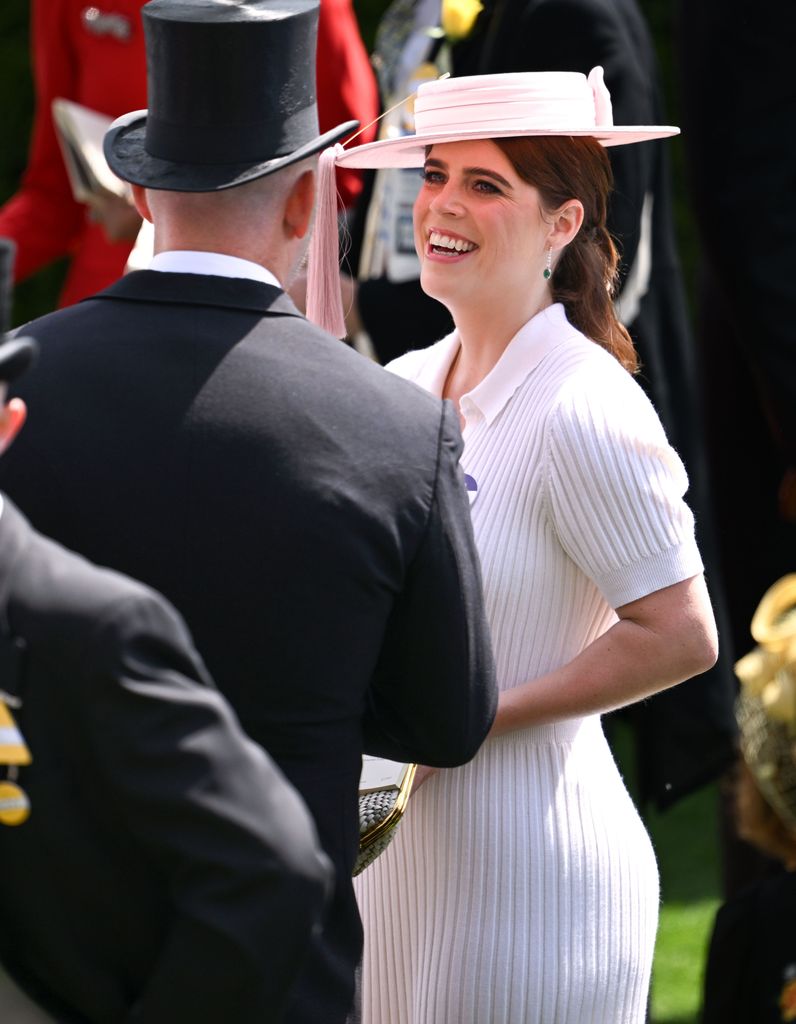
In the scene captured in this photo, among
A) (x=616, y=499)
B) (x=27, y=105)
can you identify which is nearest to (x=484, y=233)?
(x=616, y=499)

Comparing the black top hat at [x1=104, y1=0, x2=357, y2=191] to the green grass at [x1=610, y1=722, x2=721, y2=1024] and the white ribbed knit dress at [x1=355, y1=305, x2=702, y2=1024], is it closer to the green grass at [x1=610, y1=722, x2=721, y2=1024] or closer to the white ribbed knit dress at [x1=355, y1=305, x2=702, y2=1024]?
the white ribbed knit dress at [x1=355, y1=305, x2=702, y2=1024]

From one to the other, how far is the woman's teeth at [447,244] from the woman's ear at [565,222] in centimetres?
12

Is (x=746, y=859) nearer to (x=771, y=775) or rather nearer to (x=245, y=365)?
(x=771, y=775)

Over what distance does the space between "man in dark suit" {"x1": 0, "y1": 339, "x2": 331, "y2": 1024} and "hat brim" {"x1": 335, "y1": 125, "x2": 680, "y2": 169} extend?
3.96ft

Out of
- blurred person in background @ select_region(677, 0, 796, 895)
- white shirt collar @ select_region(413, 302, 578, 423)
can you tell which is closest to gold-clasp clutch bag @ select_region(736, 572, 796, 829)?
white shirt collar @ select_region(413, 302, 578, 423)

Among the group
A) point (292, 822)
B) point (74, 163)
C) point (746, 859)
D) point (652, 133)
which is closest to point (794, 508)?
point (746, 859)

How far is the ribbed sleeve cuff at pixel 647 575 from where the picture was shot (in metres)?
2.50

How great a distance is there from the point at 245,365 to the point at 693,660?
2.88 feet

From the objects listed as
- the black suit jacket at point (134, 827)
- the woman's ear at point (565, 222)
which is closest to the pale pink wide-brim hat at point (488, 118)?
the woman's ear at point (565, 222)

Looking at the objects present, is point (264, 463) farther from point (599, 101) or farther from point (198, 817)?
point (599, 101)

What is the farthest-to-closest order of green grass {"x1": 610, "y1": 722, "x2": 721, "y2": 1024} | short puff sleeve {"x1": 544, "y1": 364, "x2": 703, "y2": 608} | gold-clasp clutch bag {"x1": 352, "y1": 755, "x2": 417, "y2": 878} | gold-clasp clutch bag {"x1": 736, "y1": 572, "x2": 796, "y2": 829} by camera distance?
green grass {"x1": 610, "y1": 722, "x2": 721, "y2": 1024}
short puff sleeve {"x1": 544, "y1": 364, "x2": 703, "y2": 608}
gold-clasp clutch bag {"x1": 352, "y1": 755, "x2": 417, "y2": 878}
gold-clasp clutch bag {"x1": 736, "y1": 572, "x2": 796, "y2": 829}

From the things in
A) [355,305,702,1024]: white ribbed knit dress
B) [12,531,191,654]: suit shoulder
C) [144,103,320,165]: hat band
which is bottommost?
[355,305,702,1024]: white ribbed knit dress

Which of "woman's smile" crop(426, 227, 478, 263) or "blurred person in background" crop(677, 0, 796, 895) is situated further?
"blurred person in background" crop(677, 0, 796, 895)

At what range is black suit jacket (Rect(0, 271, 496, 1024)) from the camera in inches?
77.0
